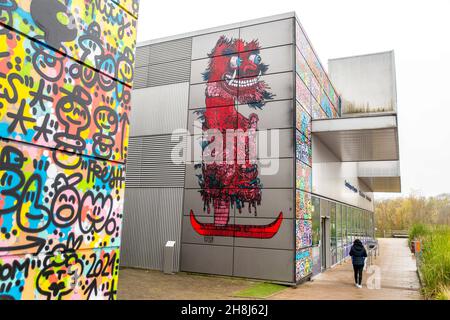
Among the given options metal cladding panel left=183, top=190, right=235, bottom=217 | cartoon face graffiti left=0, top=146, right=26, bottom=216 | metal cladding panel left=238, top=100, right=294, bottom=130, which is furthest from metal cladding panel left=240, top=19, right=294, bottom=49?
cartoon face graffiti left=0, top=146, right=26, bottom=216

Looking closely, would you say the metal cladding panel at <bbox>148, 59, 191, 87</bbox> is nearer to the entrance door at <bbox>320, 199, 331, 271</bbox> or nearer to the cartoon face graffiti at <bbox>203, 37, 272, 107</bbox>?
the cartoon face graffiti at <bbox>203, 37, 272, 107</bbox>

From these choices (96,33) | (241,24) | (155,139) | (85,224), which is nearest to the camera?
(85,224)

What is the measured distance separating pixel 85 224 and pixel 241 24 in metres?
12.5

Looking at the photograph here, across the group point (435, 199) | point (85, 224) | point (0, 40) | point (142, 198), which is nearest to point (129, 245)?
point (142, 198)

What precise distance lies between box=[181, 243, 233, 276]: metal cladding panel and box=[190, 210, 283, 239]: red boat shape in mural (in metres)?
0.53

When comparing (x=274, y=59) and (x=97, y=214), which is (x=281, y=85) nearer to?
(x=274, y=59)

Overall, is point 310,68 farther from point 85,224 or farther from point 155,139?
point 85,224

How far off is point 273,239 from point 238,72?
22.1 feet

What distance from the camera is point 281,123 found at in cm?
1419

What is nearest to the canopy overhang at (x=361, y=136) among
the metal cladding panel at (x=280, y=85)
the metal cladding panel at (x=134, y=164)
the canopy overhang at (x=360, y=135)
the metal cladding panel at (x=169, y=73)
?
the canopy overhang at (x=360, y=135)

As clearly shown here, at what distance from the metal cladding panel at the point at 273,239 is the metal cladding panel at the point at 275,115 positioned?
3533mm

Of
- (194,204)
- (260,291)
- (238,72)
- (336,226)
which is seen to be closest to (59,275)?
(260,291)

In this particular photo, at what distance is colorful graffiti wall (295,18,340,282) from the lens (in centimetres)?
1395

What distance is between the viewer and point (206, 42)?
637 inches
